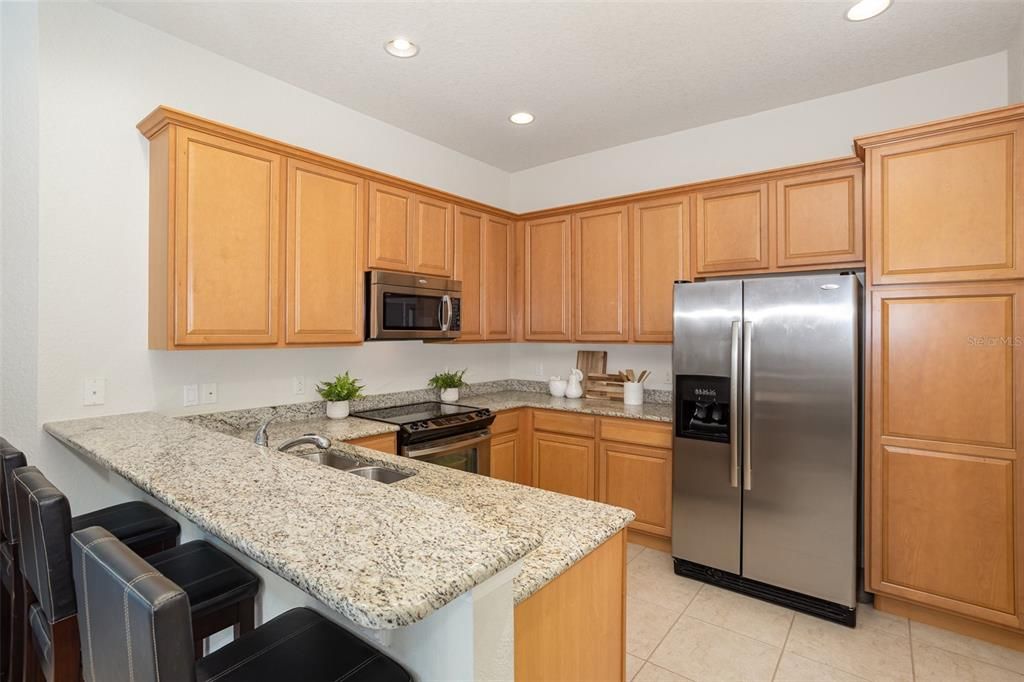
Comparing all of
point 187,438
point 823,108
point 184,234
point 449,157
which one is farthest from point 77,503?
point 823,108

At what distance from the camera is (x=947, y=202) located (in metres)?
2.33

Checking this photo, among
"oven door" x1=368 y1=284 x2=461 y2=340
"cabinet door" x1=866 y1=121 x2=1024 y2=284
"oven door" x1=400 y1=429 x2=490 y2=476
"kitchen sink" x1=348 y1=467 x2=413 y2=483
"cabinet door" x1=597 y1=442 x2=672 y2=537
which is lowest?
"cabinet door" x1=597 y1=442 x2=672 y2=537

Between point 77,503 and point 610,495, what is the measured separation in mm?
2891

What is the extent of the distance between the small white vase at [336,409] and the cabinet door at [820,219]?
110 inches

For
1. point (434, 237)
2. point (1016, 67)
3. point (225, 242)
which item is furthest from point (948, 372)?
point (225, 242)

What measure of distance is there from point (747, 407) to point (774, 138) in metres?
1.89

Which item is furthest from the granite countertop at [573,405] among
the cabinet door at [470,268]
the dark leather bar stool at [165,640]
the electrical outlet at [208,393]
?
the dark leather bar stool at [165,640]

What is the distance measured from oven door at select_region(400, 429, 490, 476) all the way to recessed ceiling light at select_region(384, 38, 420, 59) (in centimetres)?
213

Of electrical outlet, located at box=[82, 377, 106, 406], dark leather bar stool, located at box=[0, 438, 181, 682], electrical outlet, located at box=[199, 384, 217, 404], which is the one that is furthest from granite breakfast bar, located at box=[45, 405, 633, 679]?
electrical outlet, located at box=[199, 384, 217, 404]

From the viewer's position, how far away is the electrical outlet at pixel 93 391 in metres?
2.26

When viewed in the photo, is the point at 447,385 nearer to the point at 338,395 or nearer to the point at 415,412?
the point at 415,412

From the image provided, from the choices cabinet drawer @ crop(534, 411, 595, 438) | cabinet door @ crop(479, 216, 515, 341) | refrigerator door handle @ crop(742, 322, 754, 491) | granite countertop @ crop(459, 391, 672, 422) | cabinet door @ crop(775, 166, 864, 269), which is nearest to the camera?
refrigerator door handle @ crop(742, 322, 754, 491)

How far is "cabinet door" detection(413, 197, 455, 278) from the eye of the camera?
11.1ft

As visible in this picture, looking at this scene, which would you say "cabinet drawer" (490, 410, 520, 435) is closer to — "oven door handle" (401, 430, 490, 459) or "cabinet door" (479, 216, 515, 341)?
"oven door handle" (401, 430, 490, 459)
